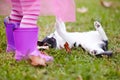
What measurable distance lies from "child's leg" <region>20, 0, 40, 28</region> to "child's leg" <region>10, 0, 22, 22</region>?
92mm

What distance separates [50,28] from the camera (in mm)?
3648

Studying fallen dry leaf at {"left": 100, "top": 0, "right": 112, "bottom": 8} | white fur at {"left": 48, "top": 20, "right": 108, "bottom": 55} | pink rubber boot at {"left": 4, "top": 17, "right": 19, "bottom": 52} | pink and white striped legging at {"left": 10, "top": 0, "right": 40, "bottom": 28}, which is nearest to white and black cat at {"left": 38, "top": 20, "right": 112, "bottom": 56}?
white fur at {"left": 48, "top": 20, "right": 108, "bottom": 55}

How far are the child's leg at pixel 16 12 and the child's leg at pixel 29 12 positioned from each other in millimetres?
92

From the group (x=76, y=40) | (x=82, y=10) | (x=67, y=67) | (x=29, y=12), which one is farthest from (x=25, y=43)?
(x=82, y=10)

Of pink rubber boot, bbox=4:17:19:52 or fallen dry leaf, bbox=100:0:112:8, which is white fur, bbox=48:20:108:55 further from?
fallen dry leaf, bbox=100:0:112:8

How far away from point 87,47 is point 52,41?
26 centimetres

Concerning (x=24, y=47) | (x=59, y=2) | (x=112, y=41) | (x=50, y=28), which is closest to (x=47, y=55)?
(x=24, y=47)

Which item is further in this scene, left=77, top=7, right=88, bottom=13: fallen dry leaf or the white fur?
left=77, top=7, right=88, bottom=13: fallen dry leaf

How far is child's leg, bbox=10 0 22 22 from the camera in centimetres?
253

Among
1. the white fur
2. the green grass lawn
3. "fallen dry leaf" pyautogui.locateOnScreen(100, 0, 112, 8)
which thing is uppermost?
"fallen dry leaf" pyautogui.locateOnScreen(100, 0, 112, 8)

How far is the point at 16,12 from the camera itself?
2.60m

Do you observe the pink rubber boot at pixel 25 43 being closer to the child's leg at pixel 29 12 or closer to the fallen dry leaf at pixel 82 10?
the child's leg at pixel 29 12

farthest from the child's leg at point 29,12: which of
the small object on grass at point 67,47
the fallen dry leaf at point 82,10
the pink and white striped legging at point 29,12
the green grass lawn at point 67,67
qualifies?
the fallen dry leaf at point 82,10

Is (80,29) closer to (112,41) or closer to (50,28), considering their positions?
(50,28)
